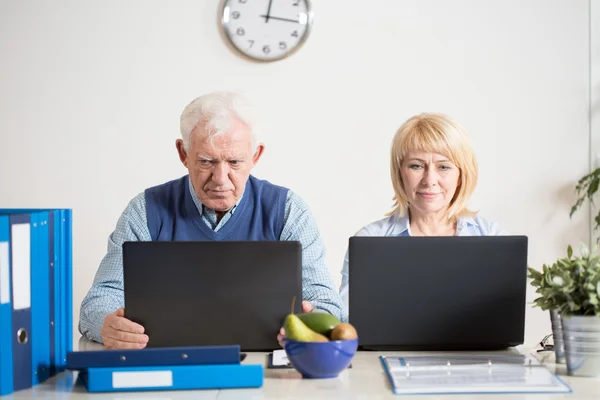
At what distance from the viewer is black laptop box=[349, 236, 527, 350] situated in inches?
63.7

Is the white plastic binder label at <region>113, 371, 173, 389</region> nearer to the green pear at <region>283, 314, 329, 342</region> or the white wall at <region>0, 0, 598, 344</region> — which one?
the green pear at <region>283, 314, 329, 342</region>

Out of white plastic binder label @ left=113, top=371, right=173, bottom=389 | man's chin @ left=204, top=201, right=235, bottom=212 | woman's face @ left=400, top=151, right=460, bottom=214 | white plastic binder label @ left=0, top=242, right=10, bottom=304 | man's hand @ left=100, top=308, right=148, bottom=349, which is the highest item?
woman's face @ left=400, top=151, right=460, bottom=214

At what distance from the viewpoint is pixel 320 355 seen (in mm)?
1388

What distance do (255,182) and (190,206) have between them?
0.72 ft

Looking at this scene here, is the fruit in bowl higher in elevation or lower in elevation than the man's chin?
lower

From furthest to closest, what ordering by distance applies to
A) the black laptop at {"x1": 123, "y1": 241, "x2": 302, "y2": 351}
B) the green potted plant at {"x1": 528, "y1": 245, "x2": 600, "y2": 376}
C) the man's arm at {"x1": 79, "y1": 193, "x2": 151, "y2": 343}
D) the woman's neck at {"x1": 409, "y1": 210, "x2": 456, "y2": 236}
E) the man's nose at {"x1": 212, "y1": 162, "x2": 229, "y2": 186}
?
the woman's neck at {"x1": 409, "y1": 210, "x2": 456, "y2": 236}
the man's nose at {"x1": 212, "y1": 162, "x2": 229, "y2": 186}
the man's arm at {"x1": 79, "y1": 193, "x2": 151, "y2": 343}
the black laptop at {"x1": 123, "y1": 241, "x2": 302, "y2": 351}
the green potted plant at {"x1": 528, "y1": 245, "x2": 600, "y2": 376}

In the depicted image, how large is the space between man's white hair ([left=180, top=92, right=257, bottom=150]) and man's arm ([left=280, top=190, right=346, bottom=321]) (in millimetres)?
304

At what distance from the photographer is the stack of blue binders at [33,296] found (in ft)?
4.42

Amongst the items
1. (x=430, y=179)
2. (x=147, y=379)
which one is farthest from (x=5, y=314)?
(x=430, y=179)

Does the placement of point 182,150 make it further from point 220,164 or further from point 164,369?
→ point 164,369

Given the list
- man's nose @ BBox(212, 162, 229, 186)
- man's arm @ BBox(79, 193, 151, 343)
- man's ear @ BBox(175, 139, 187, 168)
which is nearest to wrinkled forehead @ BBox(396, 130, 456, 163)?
man's nose @ BBox(212, 162, 229, 186)

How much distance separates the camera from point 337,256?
3.82 meters

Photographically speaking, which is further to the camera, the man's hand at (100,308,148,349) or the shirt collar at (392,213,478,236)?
the shirt collar at (392,213,478,236)

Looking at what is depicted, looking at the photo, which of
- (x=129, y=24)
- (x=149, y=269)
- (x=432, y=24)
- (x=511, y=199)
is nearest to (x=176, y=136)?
(x=129, y=24)
